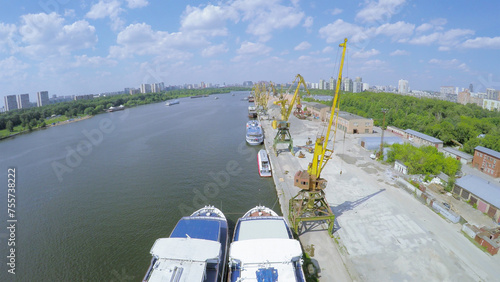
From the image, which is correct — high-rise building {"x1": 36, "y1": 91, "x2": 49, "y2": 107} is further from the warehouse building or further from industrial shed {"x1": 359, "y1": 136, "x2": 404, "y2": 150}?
industrial shed {"x1": 359, "y1": 136, "x2": 404, "y2": 150}

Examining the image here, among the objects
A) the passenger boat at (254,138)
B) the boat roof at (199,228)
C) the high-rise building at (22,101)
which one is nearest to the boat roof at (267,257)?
the boat roof at (199,228)

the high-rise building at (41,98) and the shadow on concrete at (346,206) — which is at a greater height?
the high-rise building at (41,98)

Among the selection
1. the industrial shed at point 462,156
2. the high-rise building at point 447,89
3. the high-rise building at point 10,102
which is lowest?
the industrial shed at point 462,156

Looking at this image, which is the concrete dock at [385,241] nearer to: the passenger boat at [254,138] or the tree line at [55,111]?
the passenger boat at [254,138]

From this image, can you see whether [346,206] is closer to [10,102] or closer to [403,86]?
[10,102]

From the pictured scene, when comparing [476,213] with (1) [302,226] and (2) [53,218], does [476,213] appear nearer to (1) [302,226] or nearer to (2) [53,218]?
(1) [302,226]

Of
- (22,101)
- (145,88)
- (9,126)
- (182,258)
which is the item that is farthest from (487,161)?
(145,88)

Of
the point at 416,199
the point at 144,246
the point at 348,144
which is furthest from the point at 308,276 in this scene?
the point at 348,144

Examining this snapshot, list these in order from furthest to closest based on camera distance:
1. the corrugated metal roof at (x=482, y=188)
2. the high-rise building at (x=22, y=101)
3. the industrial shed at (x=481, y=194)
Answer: the high-rise building at (x=22, y=101)
the corrugated metal roof at (x=482, y=188)
the industrial shed at (x=481, y=194)

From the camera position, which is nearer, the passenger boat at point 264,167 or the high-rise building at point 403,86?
the passenger boat at point 264,167
